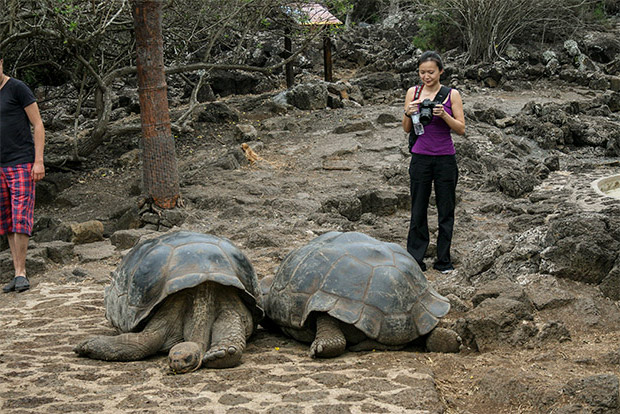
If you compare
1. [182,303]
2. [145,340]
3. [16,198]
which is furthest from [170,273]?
[16,198]

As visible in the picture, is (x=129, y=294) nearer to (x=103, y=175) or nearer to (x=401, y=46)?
(x=103, y=175)

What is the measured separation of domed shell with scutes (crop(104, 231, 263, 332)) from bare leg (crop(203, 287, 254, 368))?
8cm

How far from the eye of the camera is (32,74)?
13.3 meters

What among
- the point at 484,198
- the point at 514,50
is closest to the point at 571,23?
the point at 514,50

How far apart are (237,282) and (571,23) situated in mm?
18516

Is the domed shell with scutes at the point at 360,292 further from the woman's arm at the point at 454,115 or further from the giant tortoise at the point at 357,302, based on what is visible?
the woman's arm at the point at 454,115

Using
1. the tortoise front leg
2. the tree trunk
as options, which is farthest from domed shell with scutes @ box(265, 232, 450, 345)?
the tree trunk

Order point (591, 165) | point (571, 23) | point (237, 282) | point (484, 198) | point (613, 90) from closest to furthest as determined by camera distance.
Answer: point (237, 282), point (484, 198), point (591, 165), point (613, 90), point (571, 23)

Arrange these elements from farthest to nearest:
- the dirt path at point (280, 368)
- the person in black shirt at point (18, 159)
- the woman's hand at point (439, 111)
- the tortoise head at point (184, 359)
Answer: the person in black shirt at point (18, 159) < the woman's hand at point (439, 111) < the tortoise head at point (184, 359) < the dirt path at point (280, 368)

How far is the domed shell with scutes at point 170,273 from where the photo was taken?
399cm

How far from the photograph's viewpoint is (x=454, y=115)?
18.5ft

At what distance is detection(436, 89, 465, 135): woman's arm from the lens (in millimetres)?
5539

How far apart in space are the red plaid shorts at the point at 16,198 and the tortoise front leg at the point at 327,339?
2947 millimetres

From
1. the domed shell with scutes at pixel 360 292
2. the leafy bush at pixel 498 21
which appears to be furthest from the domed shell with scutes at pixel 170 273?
the leafy bush at pixel 498 21
